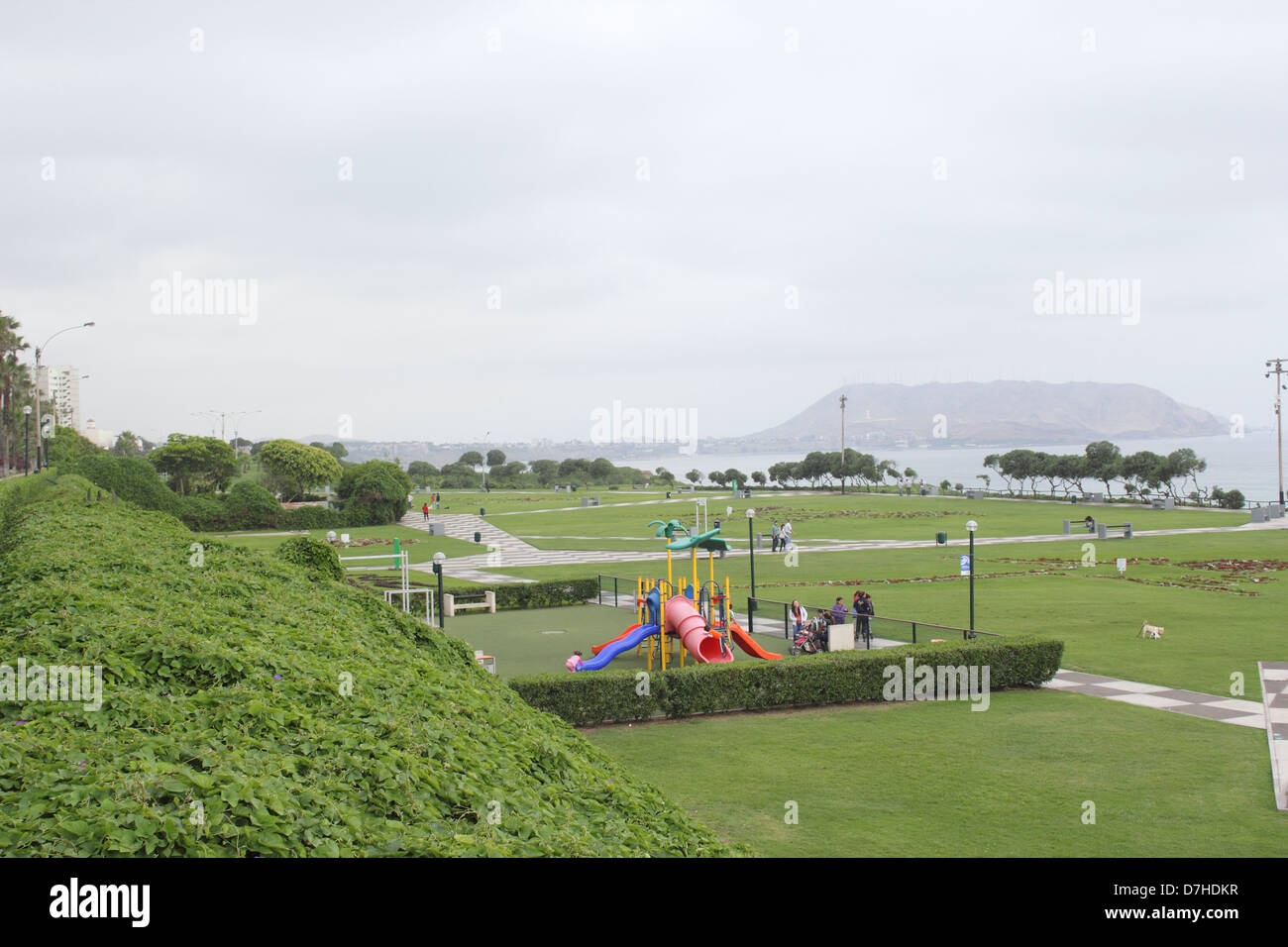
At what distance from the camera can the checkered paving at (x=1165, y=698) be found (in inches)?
682

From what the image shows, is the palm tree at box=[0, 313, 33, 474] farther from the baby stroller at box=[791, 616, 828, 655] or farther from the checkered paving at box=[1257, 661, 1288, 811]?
the checkered paving at box=[1257, 661, 1288, 811]

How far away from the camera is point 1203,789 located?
1341 centimetres

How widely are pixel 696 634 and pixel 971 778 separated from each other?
8.35m

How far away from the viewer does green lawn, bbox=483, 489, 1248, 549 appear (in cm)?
5875

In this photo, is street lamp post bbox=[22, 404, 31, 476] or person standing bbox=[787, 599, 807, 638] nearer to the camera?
person standing bbox=[787, 599, 807, 638]

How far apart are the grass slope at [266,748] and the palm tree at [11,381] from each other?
6505 centimetres

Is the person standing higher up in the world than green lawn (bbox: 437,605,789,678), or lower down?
higher up

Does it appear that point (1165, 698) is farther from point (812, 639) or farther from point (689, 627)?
point (689, 627)

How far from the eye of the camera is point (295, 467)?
3568 inches

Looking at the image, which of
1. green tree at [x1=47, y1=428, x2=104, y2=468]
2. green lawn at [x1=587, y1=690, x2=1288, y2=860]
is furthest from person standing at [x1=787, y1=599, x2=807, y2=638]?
green tree at [x1=47, y1=428, x2=104, y2=468]

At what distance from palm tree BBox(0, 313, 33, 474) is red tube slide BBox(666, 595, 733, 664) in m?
57.6
